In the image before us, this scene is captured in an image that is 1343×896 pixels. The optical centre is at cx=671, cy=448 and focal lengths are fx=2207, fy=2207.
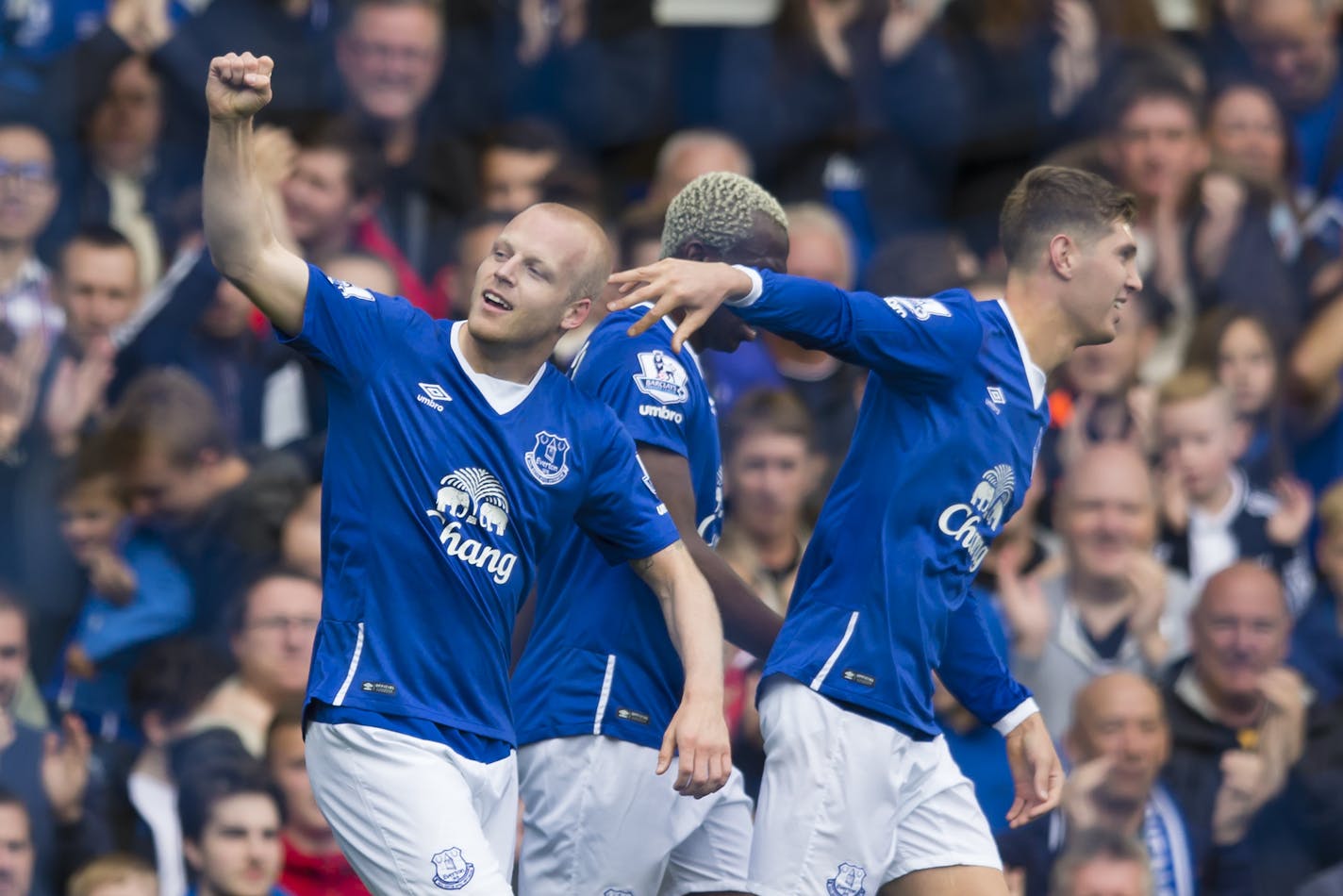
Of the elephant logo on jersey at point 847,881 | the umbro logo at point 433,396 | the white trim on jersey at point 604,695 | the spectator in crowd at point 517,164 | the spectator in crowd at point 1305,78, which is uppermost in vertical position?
the spectator in crowd at point 1305,78

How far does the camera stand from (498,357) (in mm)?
5055

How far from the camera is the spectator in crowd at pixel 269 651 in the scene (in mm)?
7328

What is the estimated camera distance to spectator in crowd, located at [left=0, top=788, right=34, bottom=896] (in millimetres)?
6840

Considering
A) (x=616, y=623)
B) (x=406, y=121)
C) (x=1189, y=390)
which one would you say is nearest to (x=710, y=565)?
(x=616, y=623)

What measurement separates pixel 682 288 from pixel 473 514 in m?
0.70

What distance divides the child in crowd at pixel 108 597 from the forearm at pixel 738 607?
2.60 m

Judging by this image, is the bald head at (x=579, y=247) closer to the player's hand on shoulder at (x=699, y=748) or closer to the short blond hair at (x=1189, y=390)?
the player's hand on shoulder at (x=699, y=748)

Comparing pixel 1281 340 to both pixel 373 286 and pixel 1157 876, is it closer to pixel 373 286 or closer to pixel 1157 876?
pixel 1157 876

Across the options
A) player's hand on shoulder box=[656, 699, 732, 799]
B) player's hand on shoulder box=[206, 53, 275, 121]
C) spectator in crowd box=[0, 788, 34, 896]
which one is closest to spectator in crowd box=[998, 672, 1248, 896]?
player's hand on shoulder box=[656, 699, 732, 799]

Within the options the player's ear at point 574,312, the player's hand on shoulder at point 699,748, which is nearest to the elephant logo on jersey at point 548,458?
the player's ear at point 574,312

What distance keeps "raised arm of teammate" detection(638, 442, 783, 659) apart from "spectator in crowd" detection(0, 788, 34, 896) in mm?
2617

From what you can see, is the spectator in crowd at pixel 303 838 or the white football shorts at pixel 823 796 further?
the spectator in crowd at pixel 303 838

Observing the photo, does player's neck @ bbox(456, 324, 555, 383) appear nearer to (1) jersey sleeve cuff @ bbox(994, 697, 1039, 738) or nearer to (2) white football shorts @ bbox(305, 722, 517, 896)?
(2) white football shorts @ bbox(305, 722, 517, 896)

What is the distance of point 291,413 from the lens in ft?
26.7
